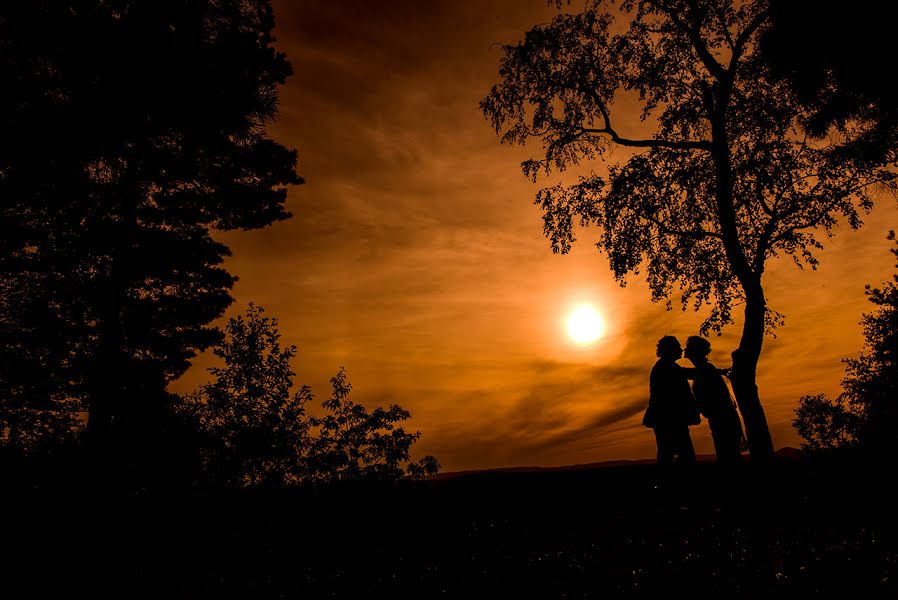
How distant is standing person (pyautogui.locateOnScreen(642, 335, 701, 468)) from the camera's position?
10547mm

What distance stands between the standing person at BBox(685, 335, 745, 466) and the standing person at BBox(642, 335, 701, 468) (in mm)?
188

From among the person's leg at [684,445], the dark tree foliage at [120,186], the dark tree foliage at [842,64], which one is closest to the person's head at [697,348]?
the person's leg at [684,445]

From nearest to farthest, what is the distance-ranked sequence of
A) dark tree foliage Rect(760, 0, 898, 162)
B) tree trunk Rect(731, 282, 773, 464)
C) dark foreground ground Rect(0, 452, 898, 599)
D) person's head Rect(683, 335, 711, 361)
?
dark foreground ground Rect(0, 452, 898, 599), person's head Rect(683, 335, 711, 361), tree trunk Rect(731, 282, 773, 464), dark tree foliage Rect(760, 0, 898, 162)

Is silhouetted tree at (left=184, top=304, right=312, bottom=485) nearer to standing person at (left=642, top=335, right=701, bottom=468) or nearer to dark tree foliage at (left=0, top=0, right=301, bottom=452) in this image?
dark tree foliage at (left=0, top=0, right=301, bottom=452)

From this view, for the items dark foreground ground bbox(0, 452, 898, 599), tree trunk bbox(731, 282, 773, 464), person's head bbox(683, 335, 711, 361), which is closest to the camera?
dark foreground ground bbox(0, 452, 898, 599)

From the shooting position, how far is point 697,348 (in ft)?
34.5

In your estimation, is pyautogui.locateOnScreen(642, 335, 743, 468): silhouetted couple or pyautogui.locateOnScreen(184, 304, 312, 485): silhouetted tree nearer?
pyautogui.locateOnScreen(642, 335, 743, 468): silhouetted couple

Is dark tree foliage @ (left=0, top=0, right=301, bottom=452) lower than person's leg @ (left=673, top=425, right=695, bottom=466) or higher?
higher

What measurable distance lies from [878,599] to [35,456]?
1979 cm

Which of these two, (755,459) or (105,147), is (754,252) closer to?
(755,459)

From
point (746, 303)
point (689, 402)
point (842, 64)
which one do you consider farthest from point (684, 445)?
point (842, 64)

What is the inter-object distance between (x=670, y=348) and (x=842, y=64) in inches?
532

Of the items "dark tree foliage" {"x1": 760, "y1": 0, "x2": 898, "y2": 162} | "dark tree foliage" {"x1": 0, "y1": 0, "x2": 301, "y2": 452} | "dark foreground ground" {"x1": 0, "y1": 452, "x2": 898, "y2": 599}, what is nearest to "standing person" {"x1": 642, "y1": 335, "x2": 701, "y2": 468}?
"dark foreground ground" {"x1": 0, "y1": 452, "x2": 898, "y2": 599}

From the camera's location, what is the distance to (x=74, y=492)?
544 inches
